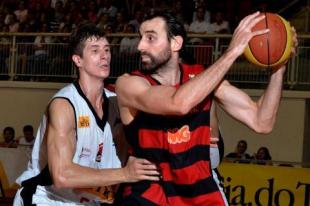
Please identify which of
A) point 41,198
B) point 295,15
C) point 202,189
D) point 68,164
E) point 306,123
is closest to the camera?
point 202,189

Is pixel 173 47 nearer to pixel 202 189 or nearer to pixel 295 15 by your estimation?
pixel 202 189

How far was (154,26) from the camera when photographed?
4.85 m

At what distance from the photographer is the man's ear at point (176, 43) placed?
4871 mm

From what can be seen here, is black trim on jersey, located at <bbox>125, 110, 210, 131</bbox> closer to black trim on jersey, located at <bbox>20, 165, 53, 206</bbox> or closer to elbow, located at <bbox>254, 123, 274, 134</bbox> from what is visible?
elbow, located at <bbox>254, 123, 274, 134</bbox>

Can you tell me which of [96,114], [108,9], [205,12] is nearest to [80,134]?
[96,114]

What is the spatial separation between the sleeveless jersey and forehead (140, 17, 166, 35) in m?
0.28

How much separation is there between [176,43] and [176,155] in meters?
0.71

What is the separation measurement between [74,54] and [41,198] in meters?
1.09

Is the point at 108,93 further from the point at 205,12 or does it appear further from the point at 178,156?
the point at 205,12

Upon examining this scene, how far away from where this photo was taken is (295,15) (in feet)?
50.5

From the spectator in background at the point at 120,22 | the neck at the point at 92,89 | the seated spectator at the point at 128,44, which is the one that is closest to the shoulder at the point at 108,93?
the neck at the point at 92,89

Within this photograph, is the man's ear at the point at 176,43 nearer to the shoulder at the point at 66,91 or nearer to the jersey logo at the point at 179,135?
the jersey logo at the point at 179,135

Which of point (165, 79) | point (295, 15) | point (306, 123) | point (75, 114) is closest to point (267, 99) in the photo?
point (165, 79)

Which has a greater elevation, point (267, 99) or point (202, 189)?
point (267, 99)
